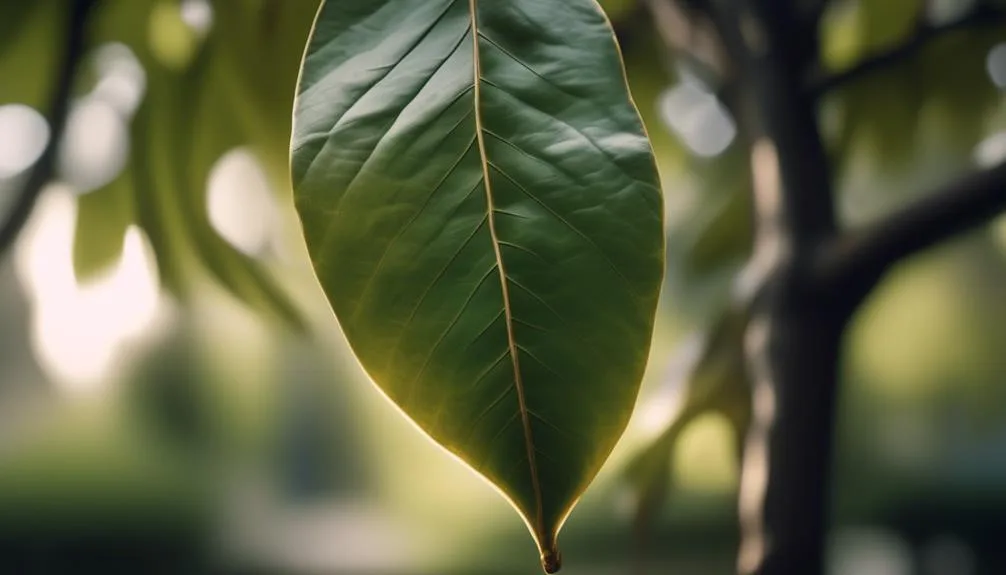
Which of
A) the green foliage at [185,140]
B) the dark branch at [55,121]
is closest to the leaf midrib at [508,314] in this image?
the green foliage at [185,140]

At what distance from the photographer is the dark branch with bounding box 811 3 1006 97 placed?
18.5 inches

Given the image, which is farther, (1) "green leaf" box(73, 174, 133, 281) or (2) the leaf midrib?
(1) "green leaf" box(73, 174, 133, 281)

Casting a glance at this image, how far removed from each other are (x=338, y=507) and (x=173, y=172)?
232 mm

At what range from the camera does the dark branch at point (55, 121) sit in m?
0.53

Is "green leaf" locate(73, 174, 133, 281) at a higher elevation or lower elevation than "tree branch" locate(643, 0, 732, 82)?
lower

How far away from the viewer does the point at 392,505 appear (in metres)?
0.53

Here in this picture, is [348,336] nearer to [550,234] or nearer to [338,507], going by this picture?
[550,234]

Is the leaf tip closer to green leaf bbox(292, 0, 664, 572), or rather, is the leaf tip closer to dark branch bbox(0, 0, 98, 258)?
green leaf bbox(292, 0, 664, 572)

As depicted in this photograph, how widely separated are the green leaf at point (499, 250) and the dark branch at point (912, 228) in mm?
320

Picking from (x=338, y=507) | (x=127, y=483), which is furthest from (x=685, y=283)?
(x=127, y=483)

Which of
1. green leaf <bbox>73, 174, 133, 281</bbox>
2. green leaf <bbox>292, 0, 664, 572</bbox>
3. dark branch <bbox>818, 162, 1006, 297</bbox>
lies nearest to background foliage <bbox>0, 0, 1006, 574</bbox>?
green leaf <bbox>73, 174, 133, 281</bbox>

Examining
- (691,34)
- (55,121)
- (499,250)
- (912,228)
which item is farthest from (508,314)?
(55,121)

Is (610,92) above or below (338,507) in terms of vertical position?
above

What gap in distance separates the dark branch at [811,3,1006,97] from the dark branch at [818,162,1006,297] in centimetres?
13
